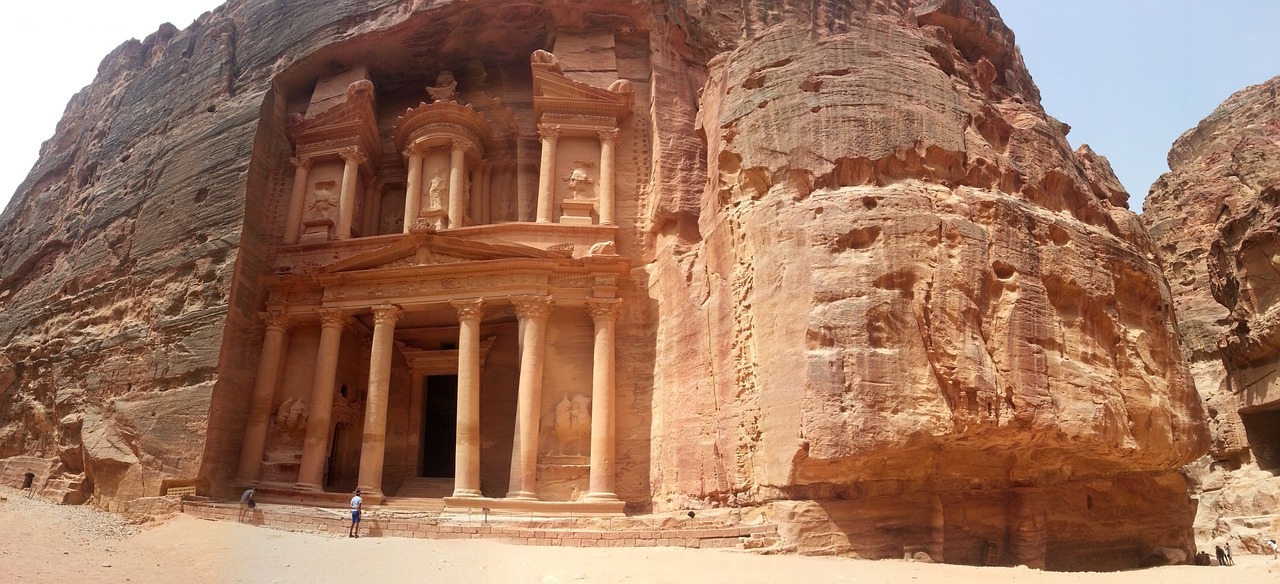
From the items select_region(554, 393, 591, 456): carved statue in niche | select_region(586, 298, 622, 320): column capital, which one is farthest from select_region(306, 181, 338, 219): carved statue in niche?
select_region(554, 393, 591, 456): carved statue in niche

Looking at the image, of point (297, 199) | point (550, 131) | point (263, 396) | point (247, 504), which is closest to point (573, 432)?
point (247, 504)

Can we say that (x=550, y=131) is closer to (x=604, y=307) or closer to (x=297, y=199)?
(x=604, y=307)

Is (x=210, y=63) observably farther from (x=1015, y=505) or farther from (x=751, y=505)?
(x=1015, y=505)

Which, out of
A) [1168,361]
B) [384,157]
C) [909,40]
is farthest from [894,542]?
[384,157]

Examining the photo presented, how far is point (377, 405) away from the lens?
724 inches

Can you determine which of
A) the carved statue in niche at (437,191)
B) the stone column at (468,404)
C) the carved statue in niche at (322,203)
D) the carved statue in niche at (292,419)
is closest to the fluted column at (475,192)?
the carved statue in niche at (437,191)

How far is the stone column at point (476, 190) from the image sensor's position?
22484 millimetres

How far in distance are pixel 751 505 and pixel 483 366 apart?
9233 mm

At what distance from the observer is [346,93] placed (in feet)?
74.7

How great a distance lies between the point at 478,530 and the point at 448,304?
7021 mm

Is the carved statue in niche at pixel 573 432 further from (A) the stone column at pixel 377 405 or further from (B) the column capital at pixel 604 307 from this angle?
(A) the stone column at pixel 377 405

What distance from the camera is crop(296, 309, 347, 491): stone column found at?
59.2ft

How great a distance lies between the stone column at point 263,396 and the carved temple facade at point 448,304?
0.14 feet

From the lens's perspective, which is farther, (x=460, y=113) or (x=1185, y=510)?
(x=460, y=113)
